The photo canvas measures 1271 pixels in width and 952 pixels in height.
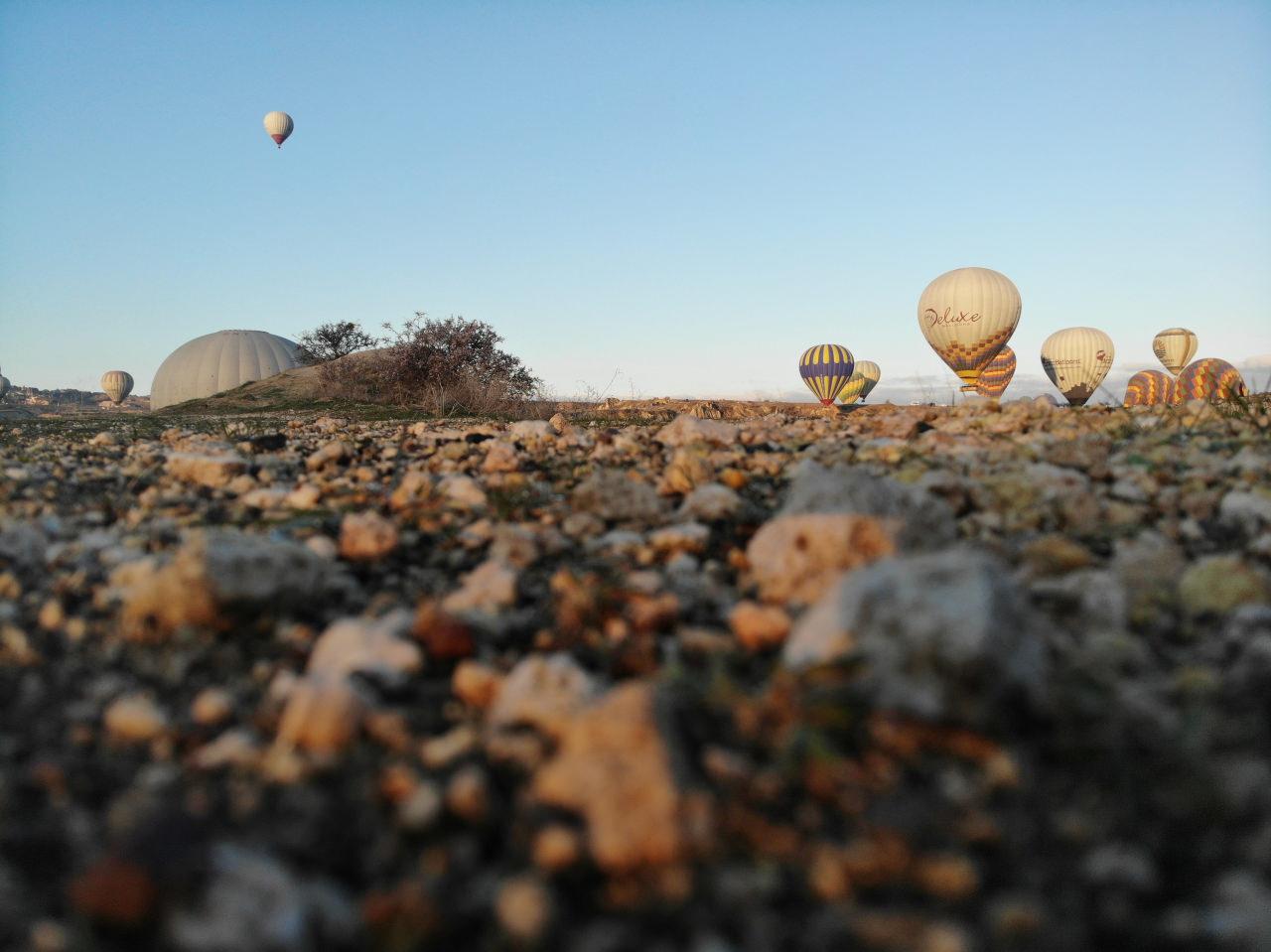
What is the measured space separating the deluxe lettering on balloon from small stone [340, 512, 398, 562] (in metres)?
39.7

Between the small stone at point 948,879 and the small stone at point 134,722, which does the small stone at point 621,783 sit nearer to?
the small stone at point 948,879

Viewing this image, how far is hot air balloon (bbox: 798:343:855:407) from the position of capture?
41.9 m

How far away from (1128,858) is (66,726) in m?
2.11

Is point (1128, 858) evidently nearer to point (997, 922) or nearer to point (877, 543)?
point (997, 922)

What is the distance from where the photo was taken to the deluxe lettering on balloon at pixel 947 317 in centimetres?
3788

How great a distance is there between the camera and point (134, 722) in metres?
1.68

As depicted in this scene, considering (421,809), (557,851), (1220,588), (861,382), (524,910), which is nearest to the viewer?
(524,910)

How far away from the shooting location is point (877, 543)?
2.32m

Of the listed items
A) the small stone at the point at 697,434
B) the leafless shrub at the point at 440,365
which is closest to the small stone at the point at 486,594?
A: the small stone at the point at 697,434

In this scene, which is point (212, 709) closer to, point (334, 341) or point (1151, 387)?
point (334, 341)

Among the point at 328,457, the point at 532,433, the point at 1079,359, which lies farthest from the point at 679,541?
the point at 1079,359

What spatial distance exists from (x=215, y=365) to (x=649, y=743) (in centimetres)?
5182

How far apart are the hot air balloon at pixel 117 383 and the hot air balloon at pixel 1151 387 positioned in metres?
79.1

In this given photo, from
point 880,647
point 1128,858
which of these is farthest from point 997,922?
point 880,647
